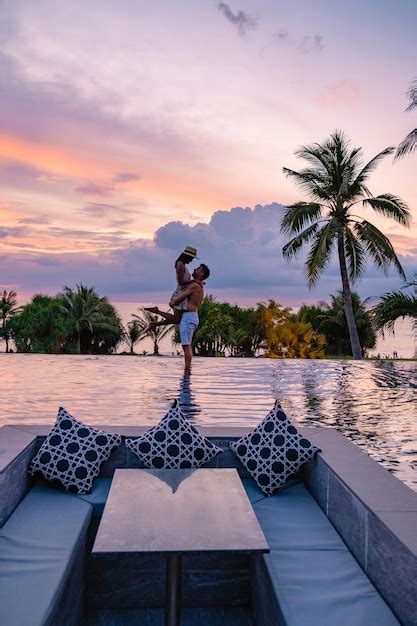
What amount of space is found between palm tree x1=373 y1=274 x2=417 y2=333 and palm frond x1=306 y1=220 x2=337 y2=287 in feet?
13.5

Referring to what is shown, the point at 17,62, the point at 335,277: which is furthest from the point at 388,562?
the point at 335,277

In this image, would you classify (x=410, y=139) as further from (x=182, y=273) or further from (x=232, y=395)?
(x=232, y=395)

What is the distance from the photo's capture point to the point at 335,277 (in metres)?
19.0

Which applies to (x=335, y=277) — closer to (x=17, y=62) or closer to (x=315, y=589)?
(x=17, y=62)

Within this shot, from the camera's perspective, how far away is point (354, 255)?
17.9 meters

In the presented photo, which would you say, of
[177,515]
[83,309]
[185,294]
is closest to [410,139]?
[185,294]

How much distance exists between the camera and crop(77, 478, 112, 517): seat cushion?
3209mm

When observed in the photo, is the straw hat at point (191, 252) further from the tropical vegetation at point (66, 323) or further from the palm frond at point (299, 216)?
the tropical vegetation at point (66, 323)

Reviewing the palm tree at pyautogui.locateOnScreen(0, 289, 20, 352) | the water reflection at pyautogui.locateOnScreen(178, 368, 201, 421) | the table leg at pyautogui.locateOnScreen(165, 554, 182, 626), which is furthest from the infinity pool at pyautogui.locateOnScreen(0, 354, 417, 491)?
the palm tree at pyautogui.locateOnScreen(0, 289, 20, 352)

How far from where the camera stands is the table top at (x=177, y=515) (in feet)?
6.87

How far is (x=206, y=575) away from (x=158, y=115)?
10.7 m

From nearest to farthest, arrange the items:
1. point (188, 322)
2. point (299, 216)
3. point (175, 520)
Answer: point (175, 520) → point (188, 322) → point (299, 216)

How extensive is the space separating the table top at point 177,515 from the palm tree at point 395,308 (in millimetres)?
11553

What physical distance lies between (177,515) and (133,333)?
2912cm
